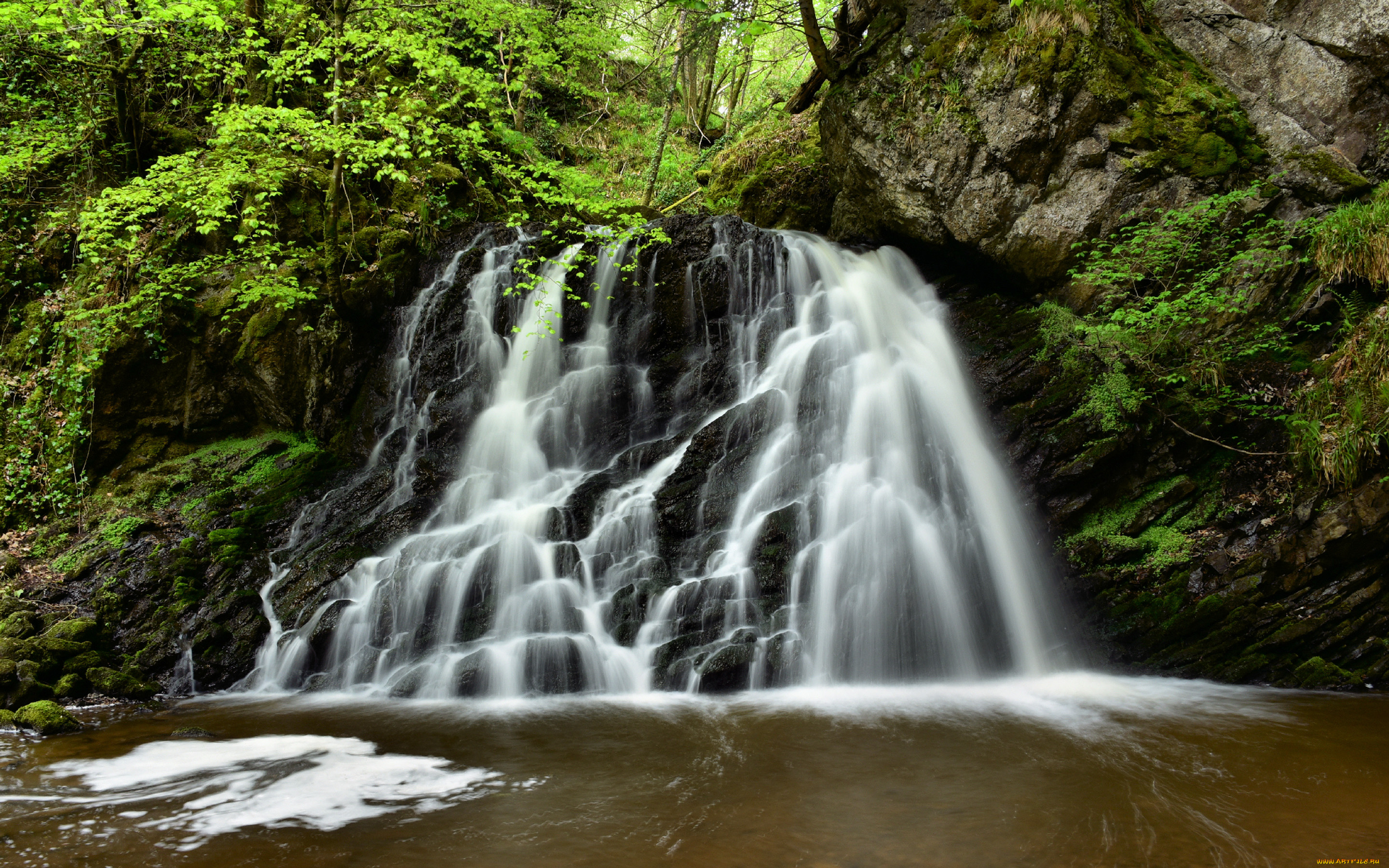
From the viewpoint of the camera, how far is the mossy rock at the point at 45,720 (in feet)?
16.4

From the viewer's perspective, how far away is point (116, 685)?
239 inches

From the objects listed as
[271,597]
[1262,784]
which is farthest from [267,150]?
[1262,784]

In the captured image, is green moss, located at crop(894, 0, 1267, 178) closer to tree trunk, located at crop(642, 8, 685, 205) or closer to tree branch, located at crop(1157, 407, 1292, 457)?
tree branch, located at crop(1157, 407, 1292, 457)

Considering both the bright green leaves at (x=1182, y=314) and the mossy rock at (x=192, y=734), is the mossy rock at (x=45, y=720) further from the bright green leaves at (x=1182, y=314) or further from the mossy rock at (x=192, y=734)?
the bright green leaves at (x=1182, y=314)

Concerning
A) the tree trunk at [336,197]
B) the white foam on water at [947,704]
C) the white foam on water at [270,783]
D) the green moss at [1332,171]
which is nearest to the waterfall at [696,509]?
the white foam on water at [947,704]

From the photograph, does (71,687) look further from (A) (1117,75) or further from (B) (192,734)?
(A) (1117,75)

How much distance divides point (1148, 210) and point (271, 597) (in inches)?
428

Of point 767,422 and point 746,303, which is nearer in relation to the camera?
point 767,422

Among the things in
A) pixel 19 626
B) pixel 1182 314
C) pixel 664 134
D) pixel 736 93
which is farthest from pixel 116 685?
pixel 736 93

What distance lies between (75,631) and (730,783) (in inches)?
264

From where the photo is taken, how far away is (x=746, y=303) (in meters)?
9.94

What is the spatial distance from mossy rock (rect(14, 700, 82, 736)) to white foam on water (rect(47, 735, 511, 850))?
84 cm

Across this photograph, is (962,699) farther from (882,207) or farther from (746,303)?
(882,207)

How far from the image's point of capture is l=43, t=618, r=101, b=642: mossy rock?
21.4 ft
